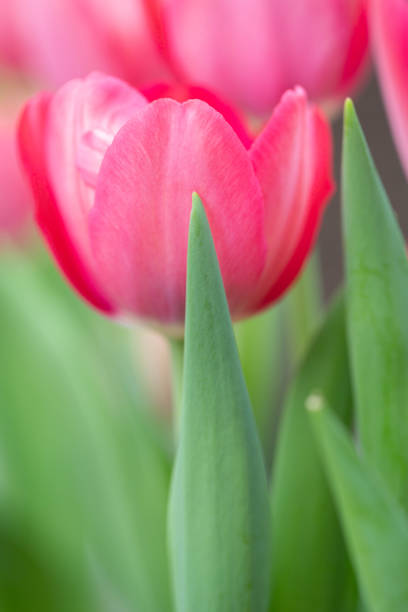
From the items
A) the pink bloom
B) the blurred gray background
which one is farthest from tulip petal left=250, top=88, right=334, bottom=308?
the blurred gray background

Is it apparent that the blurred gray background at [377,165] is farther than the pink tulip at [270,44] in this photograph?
Yes

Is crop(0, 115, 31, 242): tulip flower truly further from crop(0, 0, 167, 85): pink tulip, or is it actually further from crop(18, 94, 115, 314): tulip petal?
crop(18, 94, 115, 314): tulip petal

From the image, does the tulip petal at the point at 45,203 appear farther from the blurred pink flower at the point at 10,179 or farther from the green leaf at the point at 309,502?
the blurred pink flower at the point at 10,179

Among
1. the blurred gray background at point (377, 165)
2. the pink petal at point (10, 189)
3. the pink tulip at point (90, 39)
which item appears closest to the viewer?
the pink tulip at point (90, 39)

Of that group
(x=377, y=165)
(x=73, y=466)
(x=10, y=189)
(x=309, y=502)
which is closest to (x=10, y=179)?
(x=10, y=189)

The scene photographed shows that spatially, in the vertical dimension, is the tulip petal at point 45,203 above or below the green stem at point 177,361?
above

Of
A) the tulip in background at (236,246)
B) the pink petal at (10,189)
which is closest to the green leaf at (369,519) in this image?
the tulip in background at (236,246)

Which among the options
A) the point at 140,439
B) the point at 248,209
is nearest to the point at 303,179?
the point at 248,209
